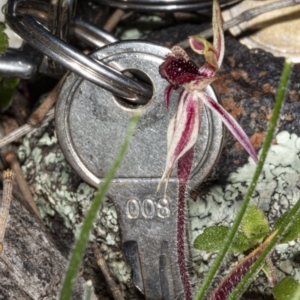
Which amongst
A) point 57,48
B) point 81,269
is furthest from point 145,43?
point 81,269

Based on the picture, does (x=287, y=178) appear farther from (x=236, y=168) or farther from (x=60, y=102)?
(x=60, y=102)

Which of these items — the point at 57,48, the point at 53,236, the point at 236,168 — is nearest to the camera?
the point at 57,48

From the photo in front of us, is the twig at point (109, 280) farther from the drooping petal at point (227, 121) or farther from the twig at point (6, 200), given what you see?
the drooping petal at point (227, 121)

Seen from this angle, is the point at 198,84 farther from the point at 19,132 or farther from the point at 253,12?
the point at 19,132

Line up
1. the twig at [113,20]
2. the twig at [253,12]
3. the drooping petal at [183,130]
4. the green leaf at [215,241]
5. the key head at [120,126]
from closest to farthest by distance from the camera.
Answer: the drooping petal at [183,130]
the green leaf at [215,241]
the key head at [120,126]
the twig at [253,12]
the twig at [113,20]

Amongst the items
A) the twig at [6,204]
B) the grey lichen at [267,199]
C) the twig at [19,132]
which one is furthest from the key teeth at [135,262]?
the twig at [19,132]

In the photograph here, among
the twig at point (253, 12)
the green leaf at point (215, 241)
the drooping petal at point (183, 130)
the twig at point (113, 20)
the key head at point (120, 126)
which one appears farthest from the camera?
the twig at point (113, 20)

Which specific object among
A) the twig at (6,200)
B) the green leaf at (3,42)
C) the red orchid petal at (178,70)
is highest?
the green leaf at (3,42)
